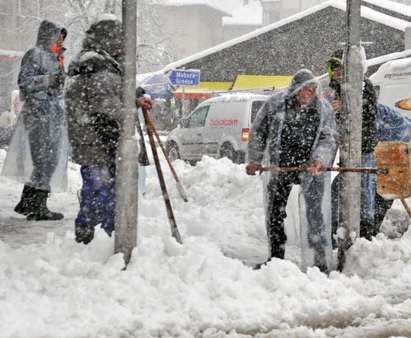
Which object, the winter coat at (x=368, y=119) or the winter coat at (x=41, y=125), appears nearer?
the winter coat at (x=368, y=119)

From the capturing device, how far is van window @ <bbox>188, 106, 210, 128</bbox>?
17.4 m

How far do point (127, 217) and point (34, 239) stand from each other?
1.88m

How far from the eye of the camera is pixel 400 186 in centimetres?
646

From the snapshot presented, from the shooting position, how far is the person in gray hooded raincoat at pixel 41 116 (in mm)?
7477

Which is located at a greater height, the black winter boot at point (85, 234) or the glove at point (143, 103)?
the glove at point (143, 103)

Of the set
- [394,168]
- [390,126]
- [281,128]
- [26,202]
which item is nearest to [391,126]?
[390,126]

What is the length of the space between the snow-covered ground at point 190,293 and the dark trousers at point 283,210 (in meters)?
0.34

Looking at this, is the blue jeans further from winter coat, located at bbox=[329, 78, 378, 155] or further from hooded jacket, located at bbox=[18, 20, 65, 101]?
winter coat, located at bbox=[329, 78, 378, 155]

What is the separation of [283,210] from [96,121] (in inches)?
64.7

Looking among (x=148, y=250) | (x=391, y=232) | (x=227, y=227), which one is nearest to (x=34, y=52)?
(x=227, y=227)

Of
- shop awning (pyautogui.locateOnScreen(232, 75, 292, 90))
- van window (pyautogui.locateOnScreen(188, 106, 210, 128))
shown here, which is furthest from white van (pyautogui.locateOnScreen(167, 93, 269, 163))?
shop awning (pyautogui.locateOnScreen(232, 75, 292, 90))

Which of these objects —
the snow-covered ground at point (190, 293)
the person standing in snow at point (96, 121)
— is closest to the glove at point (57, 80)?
the person standing in snow at point (96, 121)

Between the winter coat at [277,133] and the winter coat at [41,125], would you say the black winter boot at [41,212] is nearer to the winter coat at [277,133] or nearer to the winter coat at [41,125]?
the winter coat at [41,125]

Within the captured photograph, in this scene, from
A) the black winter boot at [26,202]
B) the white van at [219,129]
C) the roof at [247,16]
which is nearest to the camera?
the black winter boot at [26,202]
